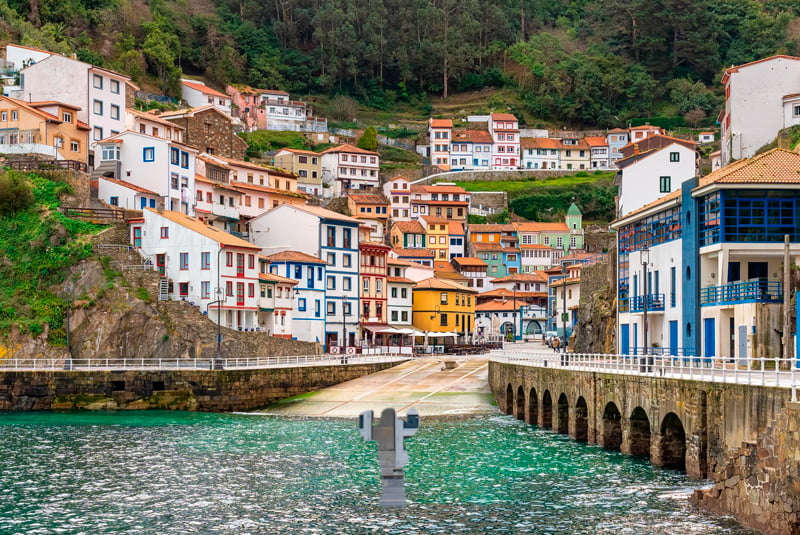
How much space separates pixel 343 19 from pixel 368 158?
44.6m

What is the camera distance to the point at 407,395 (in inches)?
2680

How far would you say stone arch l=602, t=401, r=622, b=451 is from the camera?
43.8 m

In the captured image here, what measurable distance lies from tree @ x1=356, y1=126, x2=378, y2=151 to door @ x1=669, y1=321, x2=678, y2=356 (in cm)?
10462

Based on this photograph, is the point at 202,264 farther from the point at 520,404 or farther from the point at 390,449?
the point at 390,449

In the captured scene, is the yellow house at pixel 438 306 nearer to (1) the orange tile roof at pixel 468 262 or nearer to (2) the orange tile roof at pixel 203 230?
(1) the orange tile roof at pixel 468 262

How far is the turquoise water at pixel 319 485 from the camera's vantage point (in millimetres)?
31141

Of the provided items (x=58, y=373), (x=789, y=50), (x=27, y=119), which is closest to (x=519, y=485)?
(x=58, y=373)

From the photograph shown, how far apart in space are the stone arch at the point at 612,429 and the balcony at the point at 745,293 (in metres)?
7.29

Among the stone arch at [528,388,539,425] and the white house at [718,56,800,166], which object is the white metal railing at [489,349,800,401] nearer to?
the stone arch at [528,388,539,425]

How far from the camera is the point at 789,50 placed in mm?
171625

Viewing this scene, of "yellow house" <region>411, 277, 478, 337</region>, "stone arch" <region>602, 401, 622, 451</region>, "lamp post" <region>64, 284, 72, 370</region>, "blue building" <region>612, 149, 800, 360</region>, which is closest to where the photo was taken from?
"stone arch" <region>602, 401, 622, 451</region>

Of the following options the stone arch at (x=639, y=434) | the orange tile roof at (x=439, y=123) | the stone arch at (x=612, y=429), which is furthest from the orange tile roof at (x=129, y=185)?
the orange tile roof at (x=439, y=123)

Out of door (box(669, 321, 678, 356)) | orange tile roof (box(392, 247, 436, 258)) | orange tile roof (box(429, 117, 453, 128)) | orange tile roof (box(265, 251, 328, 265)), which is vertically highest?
orange tile roof (box(429, 117, 453, 128))

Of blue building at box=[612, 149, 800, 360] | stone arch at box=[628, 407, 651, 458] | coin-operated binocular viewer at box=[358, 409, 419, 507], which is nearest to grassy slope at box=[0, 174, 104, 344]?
blue building at box=[612, 149, 800, 360]
